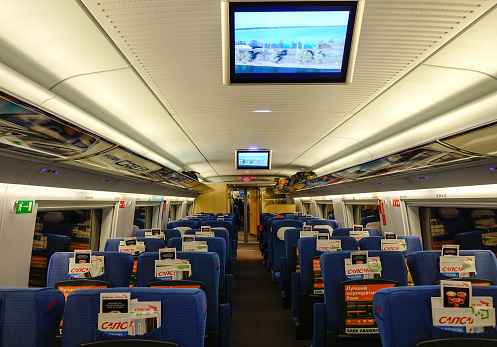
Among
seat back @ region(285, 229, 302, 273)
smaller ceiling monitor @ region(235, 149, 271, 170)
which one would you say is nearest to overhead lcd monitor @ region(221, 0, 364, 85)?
seat back @ region(285, 229, 302, 273)

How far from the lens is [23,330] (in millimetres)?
1700

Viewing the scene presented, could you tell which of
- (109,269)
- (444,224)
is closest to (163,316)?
(109,269)

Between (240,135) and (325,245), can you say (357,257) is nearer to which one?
(325,245)

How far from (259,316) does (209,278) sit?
120 inches

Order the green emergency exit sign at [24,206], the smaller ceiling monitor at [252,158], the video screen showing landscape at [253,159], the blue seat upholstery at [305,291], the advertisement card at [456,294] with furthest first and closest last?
1. the video screen showing landscape at [253,159]
2. the smaller ceiling monitor at [252,158]
3. the blue seat upholstery at [305,291]
4. the green emergency exit sign at [24,206]
5. the advertisement card at [456,294]

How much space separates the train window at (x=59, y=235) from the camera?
543 centimetres

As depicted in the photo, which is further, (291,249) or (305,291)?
(291,249)

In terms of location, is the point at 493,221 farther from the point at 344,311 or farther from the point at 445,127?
the point at 344,311

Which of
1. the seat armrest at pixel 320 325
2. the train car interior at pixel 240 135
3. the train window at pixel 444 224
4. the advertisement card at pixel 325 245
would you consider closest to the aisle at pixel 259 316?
the train car interior at pixel 240 135

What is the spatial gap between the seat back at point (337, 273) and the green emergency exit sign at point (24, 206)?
3.60m

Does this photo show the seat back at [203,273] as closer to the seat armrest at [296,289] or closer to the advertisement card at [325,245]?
the seat armrest at [296,289]

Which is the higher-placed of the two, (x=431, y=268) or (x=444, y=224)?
(x=444, y=224)

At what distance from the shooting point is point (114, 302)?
5.52 feet

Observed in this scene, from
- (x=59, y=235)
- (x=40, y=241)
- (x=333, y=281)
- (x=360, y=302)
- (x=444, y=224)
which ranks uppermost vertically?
(x=444, y=224)
